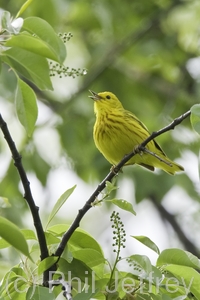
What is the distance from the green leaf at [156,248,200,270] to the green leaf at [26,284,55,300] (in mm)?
513

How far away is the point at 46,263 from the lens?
2.79m

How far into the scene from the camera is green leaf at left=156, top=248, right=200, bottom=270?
283 cm

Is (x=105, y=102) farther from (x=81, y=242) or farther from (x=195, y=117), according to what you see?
(x=195, y=117)

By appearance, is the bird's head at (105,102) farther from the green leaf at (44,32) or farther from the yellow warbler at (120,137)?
the green leaf at (44,32)

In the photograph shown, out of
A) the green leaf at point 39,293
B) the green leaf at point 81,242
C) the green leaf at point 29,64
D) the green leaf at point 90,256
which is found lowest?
the green leaf at point 39,293

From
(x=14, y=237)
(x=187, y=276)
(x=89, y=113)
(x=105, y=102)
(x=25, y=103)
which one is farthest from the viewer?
(x=89, y=113)

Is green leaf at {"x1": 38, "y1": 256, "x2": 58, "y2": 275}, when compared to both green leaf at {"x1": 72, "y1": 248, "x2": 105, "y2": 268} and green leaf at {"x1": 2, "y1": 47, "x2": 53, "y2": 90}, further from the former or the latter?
green leaf at {"x1": 2, "y1": 47, "x2": 53, "y2": 90}

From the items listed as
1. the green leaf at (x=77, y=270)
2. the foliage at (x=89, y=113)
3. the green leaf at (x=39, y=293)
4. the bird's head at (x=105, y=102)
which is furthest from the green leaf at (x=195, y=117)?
the bird's head at (x=105, y=102)

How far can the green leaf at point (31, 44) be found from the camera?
8.22ft

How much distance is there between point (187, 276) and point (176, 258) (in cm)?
10

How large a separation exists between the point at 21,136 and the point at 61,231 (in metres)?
4.41

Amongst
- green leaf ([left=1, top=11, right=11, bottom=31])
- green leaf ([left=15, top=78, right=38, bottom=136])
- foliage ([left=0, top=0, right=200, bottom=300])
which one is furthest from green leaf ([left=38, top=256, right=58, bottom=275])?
green leaf ([left=1, top=11, right=11, bottom=31])

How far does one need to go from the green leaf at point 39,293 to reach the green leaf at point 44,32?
0.93 meters

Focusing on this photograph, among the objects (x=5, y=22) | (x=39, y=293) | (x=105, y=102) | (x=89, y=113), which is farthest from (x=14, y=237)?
(x=89, y=113)
